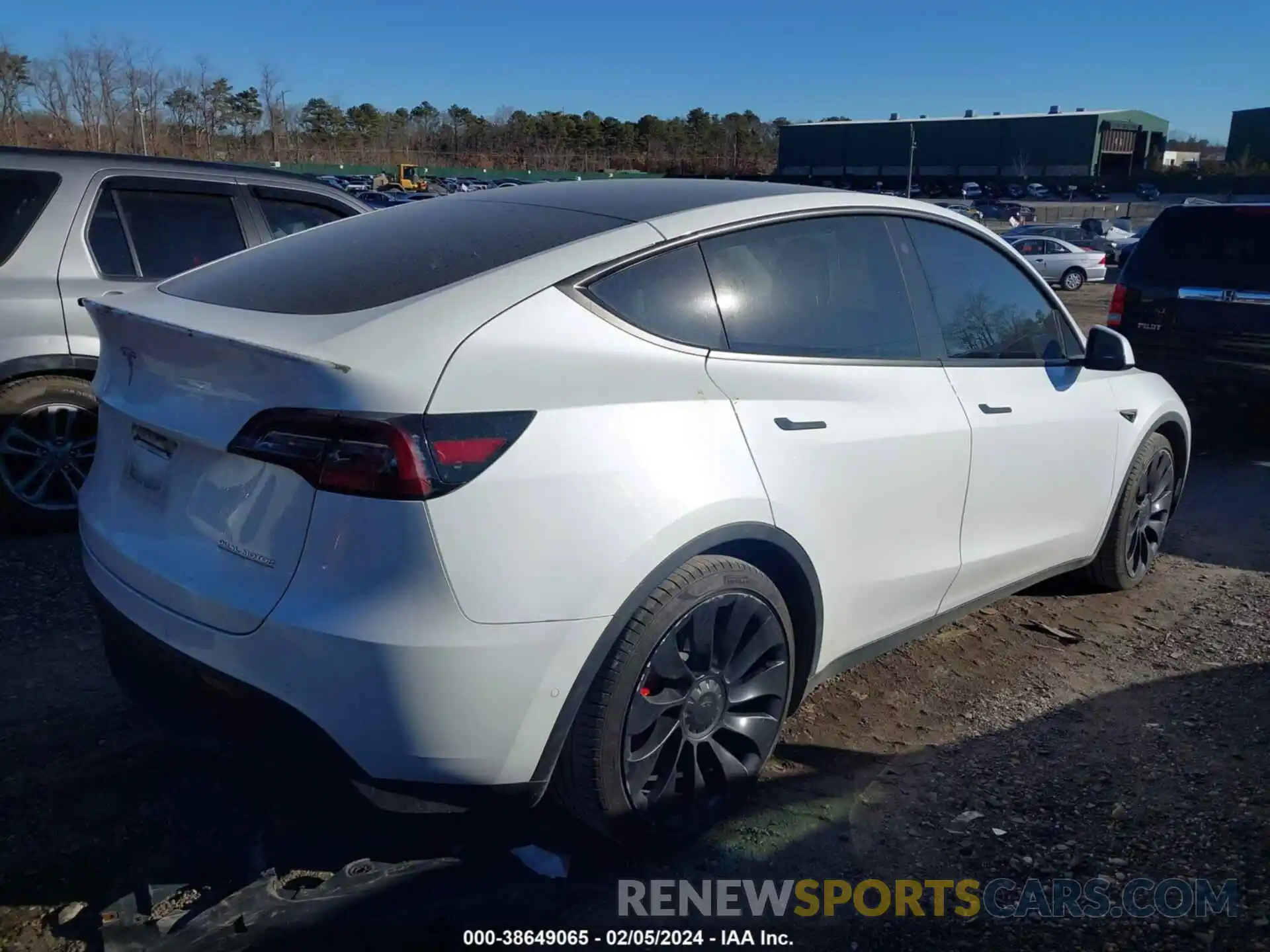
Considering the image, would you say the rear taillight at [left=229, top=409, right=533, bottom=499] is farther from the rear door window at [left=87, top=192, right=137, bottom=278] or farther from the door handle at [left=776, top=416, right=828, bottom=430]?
the rear door window at [left=87, top=192, right=137, bottom=278]

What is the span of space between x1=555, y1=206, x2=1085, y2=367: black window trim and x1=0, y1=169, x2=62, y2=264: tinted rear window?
12.3 feet

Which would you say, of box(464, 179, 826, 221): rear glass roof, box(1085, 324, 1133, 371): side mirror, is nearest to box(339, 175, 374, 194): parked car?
box(464, 179, 826, 221): rear glass roof

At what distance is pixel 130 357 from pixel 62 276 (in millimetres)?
2870

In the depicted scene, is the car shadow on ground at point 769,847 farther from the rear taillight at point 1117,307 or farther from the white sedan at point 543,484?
the rear taillight at point 1117,307

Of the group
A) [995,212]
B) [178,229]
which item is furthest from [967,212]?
[178,229]

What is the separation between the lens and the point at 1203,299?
7648 mm

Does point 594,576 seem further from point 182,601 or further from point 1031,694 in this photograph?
point 1031,694

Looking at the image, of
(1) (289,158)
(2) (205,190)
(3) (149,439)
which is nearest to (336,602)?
(3) (149,439)

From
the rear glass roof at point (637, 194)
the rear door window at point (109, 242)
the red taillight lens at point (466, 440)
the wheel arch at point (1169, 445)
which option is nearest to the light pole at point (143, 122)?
the rear door window at point (109, 242)

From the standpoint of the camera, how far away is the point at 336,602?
7.30 ft

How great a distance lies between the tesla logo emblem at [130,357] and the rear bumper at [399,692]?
661mm

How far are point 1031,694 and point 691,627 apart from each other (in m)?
1.85

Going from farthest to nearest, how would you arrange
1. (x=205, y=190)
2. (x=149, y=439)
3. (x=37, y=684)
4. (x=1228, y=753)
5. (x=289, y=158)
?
(x=289, y=158), (x=205, y=190), (x=37, y=684), (x=1228, y=753), (x=149, y=439)

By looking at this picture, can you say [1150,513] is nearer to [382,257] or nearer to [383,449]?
[382,257]
